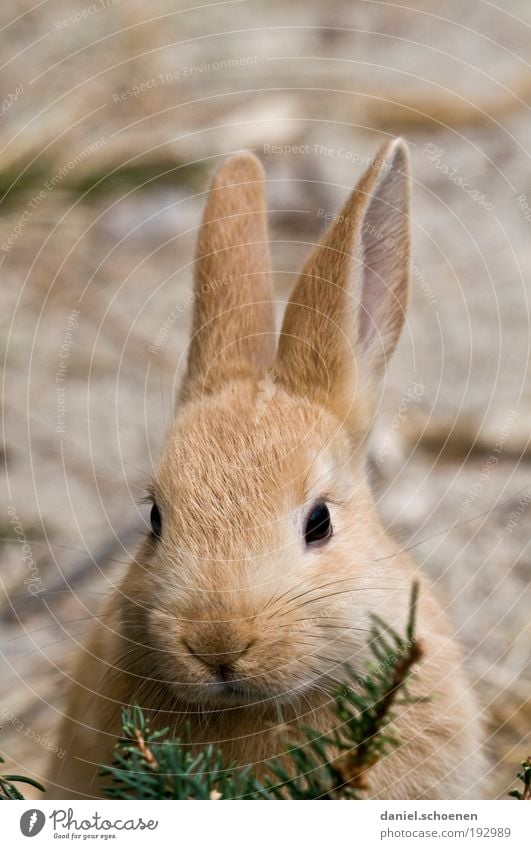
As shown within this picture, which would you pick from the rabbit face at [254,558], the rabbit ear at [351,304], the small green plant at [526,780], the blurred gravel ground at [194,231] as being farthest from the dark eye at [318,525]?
the blurred gravel ground at [194,231]

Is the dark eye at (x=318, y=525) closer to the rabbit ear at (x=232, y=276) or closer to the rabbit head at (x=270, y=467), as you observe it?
the rabbit head at (x=270, y=467)

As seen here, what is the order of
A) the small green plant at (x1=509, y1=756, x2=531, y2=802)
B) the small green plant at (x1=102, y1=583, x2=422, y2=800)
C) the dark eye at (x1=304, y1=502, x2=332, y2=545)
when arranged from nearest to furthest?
the small green plant at (x1=102, y1=583, x2=422, y2=800) → the small green plant at (x1=509, y1=756, x2=531, y2=802) → the dark eye at (x1=304, y1=502, x2=332, y2=545)

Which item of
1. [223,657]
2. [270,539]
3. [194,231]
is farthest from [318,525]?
[194,231]

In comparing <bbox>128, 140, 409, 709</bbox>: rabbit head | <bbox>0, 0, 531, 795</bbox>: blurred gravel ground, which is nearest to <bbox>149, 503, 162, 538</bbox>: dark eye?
<bbox>128, 140, 409, 709</bbox>: rabbit head

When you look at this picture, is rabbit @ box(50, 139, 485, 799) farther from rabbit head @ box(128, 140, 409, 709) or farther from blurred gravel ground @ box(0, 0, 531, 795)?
blurred gravel ground @ box(0, 0, 531, 795)

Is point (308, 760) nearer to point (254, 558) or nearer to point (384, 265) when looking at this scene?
point (254, 558)

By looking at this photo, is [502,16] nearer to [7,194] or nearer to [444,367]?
[444,367]

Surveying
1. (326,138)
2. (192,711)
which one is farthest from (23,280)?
(192,711)
